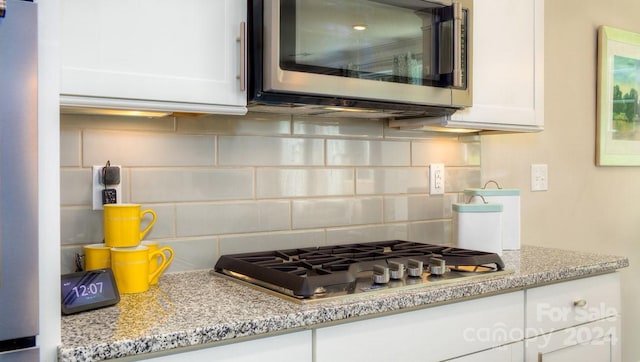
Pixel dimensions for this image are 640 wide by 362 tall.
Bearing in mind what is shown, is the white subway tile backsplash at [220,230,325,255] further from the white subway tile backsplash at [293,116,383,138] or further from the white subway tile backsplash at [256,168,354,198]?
the white subway tile backsplash at [293,116,383,138]

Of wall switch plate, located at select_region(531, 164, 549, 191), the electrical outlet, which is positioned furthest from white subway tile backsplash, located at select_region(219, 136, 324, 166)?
wall switch plate, located at select_region(531, 164, 549, 191)

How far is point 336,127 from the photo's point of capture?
2.03 m

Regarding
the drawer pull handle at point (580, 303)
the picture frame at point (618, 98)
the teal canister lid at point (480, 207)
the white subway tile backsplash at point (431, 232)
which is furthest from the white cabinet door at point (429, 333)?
the picture frame at point (618, 98)

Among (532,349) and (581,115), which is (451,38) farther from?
(581,115)

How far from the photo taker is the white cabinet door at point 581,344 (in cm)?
175

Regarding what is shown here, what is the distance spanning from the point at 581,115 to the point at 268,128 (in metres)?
1.68

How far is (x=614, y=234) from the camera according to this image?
9.63ft

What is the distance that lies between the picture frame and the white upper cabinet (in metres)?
2.05

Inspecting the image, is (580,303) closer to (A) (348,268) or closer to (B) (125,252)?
(A) (348,268)

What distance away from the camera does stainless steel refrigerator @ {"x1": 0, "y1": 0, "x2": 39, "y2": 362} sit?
36.3 inches

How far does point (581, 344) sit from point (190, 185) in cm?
135

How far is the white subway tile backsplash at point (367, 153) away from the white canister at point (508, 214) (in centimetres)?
29

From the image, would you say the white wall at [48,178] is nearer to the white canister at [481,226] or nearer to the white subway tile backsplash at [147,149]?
the white subway tile backsplash at [147,149]

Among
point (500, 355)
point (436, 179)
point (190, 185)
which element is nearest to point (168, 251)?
point (190, 185)
